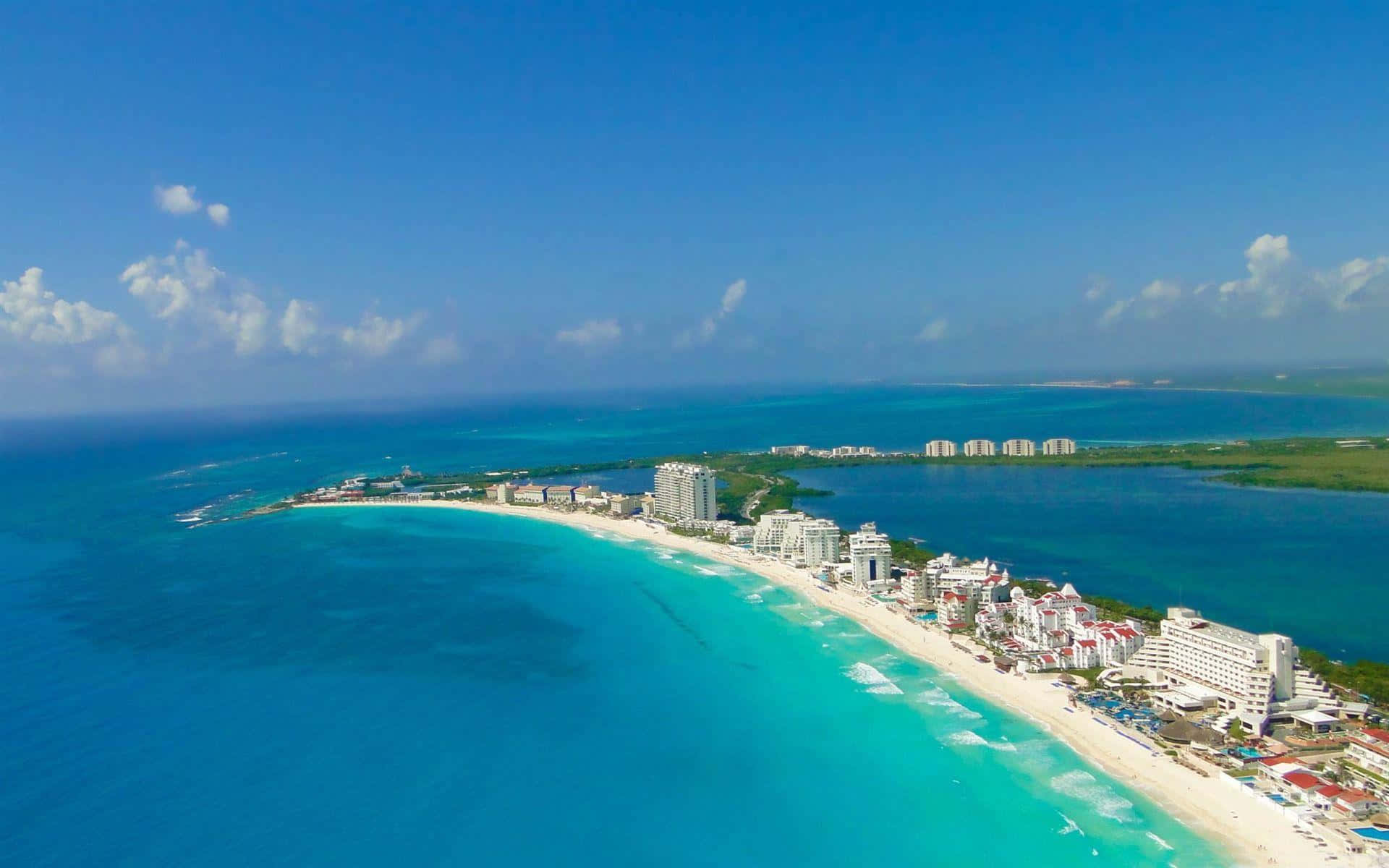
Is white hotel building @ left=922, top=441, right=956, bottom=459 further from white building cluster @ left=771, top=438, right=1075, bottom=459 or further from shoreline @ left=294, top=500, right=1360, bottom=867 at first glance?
shoreline @ left=294, top=500, right=1360, bottom=867

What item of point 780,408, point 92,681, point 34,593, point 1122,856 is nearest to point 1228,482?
point 1122,856

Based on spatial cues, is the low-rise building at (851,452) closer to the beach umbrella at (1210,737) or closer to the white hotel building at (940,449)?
the white hotel building at (940,449)

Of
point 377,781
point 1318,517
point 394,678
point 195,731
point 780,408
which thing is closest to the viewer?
point 377,781

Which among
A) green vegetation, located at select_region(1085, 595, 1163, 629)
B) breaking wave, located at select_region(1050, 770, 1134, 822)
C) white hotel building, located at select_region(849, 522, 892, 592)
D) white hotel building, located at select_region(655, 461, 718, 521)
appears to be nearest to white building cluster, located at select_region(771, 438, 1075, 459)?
white hotel building, located at select_region(655, 461, 718, 521)

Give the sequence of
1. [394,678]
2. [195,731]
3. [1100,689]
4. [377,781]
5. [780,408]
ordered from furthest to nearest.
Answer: [780,408] → [394,678] → [1100,689] → [195,731] → [377,781]

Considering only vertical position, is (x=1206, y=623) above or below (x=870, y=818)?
above

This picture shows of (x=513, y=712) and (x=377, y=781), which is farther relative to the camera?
(x=513, y=712)

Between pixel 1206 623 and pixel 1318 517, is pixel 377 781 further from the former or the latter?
pixel 1318 517

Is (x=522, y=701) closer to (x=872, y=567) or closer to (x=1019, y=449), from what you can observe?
(x=872, y=567)
